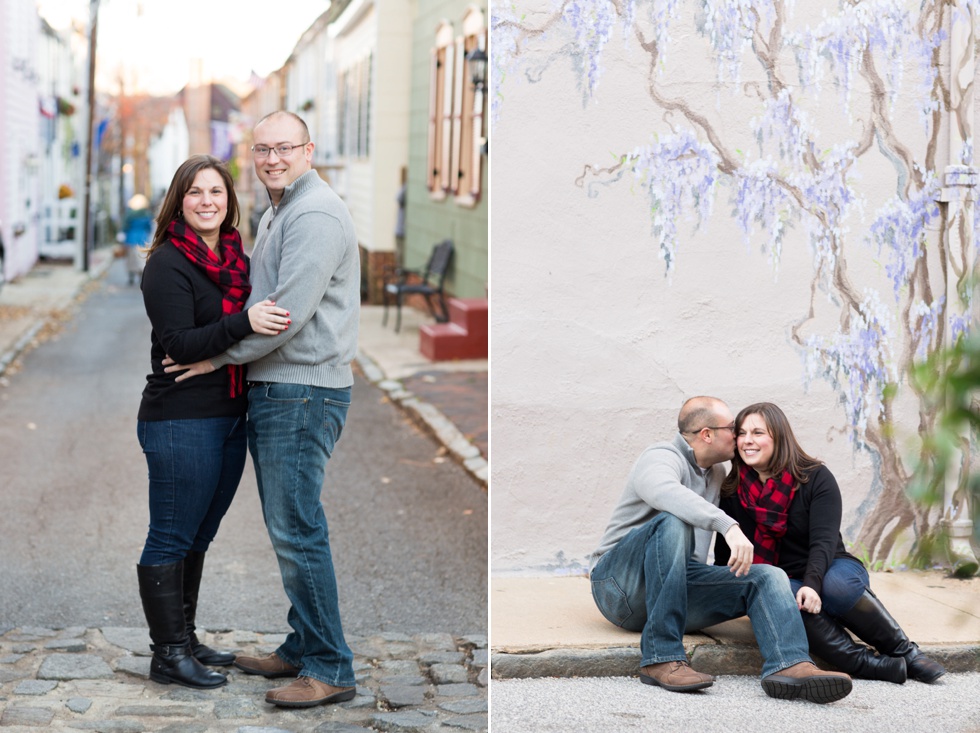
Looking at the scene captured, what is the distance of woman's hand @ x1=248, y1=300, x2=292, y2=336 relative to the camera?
4109 mm

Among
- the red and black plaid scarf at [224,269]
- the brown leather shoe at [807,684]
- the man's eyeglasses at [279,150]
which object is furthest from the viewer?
the brown leather shoe at [807,684]

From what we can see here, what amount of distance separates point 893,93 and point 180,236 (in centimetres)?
325

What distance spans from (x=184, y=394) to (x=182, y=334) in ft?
0.73

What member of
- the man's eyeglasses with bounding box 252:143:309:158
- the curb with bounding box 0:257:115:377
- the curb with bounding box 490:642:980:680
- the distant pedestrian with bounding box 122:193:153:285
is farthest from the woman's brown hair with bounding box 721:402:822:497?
the distant pedestrian with bounding box 122:193:153:285

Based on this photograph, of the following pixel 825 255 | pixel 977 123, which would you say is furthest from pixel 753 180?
pixel 977 123

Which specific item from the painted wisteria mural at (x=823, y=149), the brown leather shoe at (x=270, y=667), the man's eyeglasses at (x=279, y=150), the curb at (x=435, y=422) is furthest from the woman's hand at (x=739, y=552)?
the curb at (x=435, y=422)

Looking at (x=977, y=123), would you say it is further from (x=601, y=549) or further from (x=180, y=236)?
(x=180, y=236)

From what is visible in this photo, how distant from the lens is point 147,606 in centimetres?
450

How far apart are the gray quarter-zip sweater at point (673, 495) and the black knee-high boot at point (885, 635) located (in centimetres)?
59

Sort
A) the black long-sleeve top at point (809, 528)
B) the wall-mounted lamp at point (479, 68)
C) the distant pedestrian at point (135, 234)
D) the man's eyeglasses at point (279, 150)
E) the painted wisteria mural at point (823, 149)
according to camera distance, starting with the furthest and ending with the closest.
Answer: the distant pedestrian at point (135, 234)
the wall-mounted lamp at point (479, 68)
the painted wisteria mural at point (823, 149)
the black long-sleeve top at point (809, 528)
the man's eyeglasses at point (279, 150)

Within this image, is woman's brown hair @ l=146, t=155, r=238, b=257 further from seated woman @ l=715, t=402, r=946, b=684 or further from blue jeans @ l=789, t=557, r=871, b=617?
blue jeans @ l=789, t=557, r=871, b=617

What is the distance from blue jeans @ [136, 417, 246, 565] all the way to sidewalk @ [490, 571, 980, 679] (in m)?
1.21

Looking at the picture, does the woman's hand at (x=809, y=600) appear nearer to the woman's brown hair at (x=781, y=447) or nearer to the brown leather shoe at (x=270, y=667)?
the woman's brown hair at (x=781, y=447)

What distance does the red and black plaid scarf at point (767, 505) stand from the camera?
505 cm
